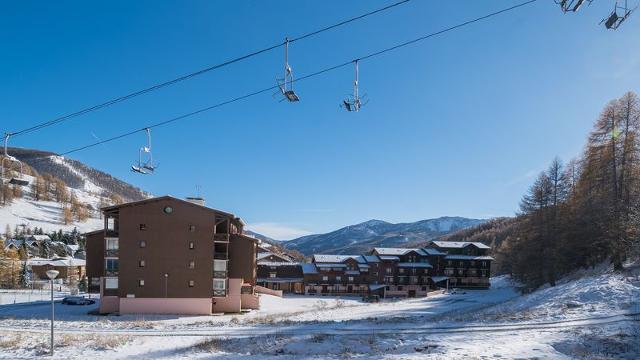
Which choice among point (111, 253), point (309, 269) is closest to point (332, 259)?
point (309, 269)

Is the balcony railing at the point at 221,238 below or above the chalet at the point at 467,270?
above

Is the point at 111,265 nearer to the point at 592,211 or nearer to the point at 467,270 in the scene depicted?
the point at 592,211

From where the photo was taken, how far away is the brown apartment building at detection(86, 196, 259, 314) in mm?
45812

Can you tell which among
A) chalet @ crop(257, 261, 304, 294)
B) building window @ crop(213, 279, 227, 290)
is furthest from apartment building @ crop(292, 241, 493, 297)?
building window @ crop(213, 279, 227, 290)

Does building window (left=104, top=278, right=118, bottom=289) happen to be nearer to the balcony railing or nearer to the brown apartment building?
the brown apartment building

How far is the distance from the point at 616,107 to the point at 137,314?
53571 millimetres

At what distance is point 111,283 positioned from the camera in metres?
45.8

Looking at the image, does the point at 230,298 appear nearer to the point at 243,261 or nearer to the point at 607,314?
the point at 243,261

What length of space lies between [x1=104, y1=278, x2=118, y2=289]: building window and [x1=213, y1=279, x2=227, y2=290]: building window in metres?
10.7

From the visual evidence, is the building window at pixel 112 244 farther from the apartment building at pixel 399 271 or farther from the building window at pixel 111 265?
the apartment building at pixel 399 271

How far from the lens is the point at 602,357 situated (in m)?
16.8

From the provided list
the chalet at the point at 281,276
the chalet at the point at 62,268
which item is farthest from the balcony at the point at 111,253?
the chalet at the point at 62,268

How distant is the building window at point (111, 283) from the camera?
45656 mm

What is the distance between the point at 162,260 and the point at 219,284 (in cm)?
699
